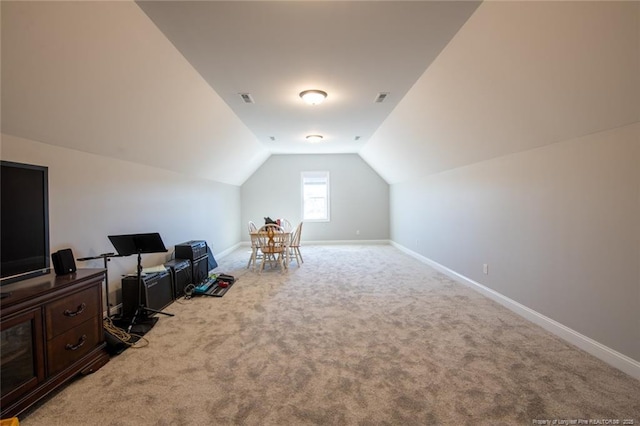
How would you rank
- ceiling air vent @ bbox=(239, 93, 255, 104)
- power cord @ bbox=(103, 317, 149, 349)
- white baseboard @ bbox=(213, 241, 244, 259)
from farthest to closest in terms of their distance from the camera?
1. white baseboard @ bbox=(213, 241, 244, 259)
2. ceiling air vent @ bbox=(239, 93, 255, 104)
3. power cord @ bbox=(103, 317, 149, 349)

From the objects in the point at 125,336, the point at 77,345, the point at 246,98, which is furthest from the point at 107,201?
the point at 246,98

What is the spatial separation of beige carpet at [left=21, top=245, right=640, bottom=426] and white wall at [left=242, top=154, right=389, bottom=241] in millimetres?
4916

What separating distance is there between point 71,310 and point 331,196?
269 inches

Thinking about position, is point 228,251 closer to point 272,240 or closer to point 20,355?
point 272,240

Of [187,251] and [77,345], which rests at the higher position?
[187,251]

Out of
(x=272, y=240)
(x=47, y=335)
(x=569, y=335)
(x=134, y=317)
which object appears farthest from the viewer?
(x=272, y=240)

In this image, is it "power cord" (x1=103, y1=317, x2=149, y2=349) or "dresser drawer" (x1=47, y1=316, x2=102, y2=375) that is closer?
"dresser drawer" (x1=47, y1=316, x2=102, y2=375)

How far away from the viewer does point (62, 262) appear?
2176 mm

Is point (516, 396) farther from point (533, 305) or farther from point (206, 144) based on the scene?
point (206, 144)

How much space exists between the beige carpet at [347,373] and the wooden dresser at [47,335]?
0.14 meters

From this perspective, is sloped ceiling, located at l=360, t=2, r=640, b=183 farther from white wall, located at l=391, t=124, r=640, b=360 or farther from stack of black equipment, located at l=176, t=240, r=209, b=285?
stack of black equipment, located at l=176, t=240, r=209, b=285

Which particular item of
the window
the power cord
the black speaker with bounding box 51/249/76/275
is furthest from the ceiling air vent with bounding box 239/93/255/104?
the window

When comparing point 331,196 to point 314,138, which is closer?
point 314,138

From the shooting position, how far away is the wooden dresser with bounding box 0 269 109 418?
A: 1.59 meters
